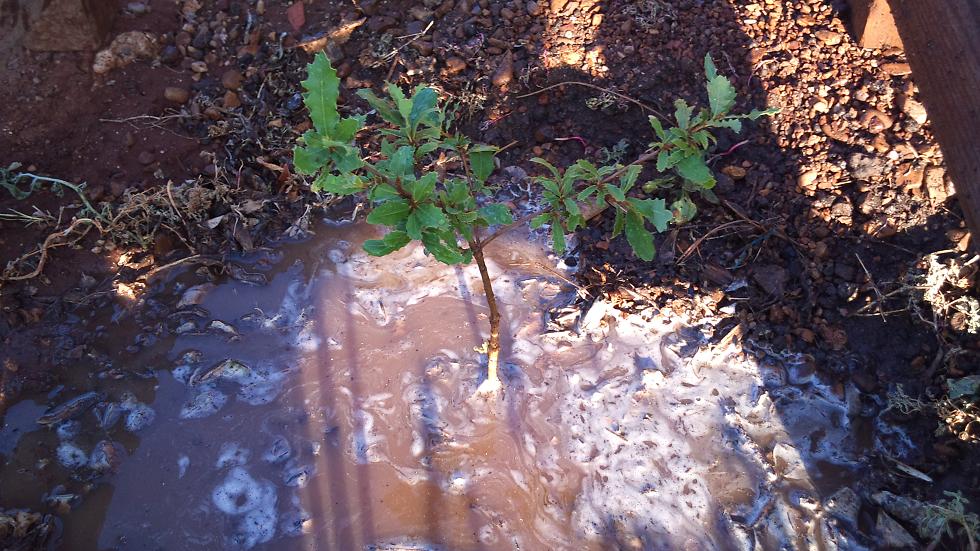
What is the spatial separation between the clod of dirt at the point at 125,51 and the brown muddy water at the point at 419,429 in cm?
126

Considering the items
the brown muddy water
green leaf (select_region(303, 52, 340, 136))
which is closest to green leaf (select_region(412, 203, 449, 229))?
green leaf (select_region(303, 52, 340, 136))

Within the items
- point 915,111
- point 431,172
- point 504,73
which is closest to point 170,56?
point 504,73

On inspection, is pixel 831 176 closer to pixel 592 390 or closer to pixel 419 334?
pixel 592 390

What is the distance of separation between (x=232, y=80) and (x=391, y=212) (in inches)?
86.5

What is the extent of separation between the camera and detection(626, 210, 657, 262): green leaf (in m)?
1.75

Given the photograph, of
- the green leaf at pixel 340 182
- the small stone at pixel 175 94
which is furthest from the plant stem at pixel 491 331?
the small stone at pixel 175 94

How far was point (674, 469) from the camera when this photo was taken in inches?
95.3

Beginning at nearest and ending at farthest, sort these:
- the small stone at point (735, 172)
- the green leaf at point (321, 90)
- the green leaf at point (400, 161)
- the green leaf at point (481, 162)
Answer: the green leaf at point (321, 90) → the green leaf at point (400, 161) → the green leaf at point (481, 162) → the small stone at point (735, 172)

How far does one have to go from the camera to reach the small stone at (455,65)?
10.5 feet

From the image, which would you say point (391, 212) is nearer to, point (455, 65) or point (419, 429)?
point (419, 429)

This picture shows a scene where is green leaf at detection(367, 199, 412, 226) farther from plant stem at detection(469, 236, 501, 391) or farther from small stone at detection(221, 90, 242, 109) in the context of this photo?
small stone at detection(221, 90, 242, 109)

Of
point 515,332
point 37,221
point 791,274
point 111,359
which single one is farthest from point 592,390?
point 37,221

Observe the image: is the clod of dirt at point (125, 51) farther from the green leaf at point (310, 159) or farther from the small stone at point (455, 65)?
the green leaf at point (310, 159)

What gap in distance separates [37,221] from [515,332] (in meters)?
2.20
